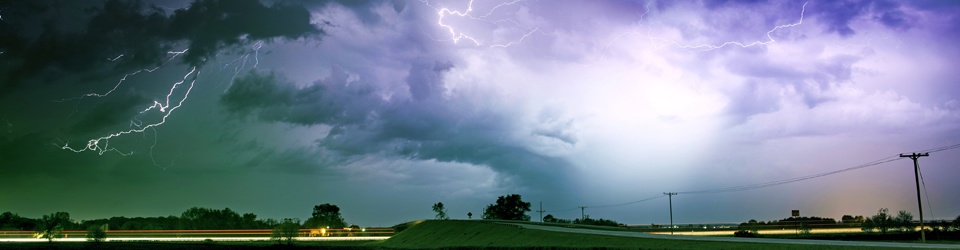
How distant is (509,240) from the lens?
66125 mm

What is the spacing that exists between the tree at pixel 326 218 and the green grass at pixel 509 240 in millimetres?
78090

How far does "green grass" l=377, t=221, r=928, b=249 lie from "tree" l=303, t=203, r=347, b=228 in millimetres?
78090

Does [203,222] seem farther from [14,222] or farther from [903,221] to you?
[903,221]

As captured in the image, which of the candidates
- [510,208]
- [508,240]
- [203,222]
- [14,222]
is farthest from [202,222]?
[508,240]

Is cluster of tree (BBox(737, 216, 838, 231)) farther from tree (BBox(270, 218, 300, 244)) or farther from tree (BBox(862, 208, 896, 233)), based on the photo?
tree (BBox(270, 218, 300, 244))

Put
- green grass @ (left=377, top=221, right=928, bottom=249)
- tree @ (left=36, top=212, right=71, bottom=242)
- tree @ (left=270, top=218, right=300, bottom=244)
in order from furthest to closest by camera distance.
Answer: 1. tree @ (left=36, top=212, right=71, bottom=242)
2. tree @ (left=270, top=218, right=300, bottom=244)
3. green grass @ (left=377, top=221, right=928, bottom=249)

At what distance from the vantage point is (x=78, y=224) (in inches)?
6329

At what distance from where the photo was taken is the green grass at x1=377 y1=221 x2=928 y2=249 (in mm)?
47113

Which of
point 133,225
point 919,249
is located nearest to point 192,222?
point 133,225

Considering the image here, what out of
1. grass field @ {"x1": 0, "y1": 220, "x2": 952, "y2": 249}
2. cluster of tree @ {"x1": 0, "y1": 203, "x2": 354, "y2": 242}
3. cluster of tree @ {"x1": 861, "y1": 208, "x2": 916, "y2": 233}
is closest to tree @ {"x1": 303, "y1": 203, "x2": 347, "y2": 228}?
cluster of tree @ {"x1": 0, "y1": 203, "x2": 354, "y2": 242}

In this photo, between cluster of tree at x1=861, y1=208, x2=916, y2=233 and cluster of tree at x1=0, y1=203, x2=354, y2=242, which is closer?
cluster of tree at x1=861, y1=208, x2=916, y2=233

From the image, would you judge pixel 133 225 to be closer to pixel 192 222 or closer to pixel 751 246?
pixel 192 222

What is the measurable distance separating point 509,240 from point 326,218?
115925mm

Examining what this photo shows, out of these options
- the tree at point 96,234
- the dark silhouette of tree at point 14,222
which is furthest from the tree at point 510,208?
the dark silhouette of tree at point 14,222
